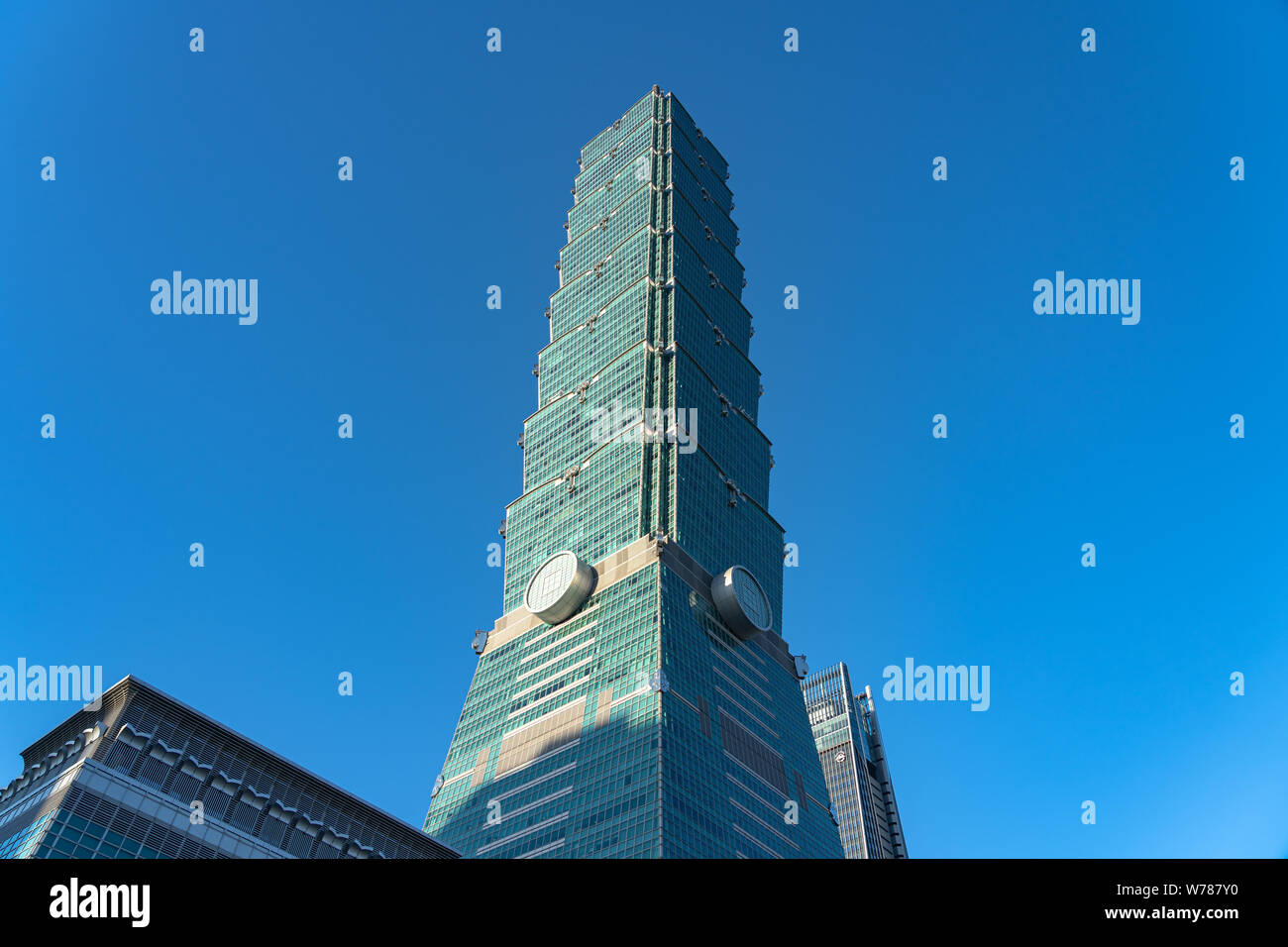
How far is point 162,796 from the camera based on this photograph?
2761 inches

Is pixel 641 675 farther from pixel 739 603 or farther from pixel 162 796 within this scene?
pixel 162 796

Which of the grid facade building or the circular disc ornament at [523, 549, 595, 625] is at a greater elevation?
the circular disc ornament at [523, 549, 595, 625]

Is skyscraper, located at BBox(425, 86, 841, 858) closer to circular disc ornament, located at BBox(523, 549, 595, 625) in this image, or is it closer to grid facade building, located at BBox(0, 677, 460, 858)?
circular disc ornament, located at BBox(523, 549, 595, 625)

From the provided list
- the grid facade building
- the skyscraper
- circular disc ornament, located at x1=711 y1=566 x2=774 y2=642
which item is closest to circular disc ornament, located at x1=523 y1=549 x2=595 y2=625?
the skyscraper

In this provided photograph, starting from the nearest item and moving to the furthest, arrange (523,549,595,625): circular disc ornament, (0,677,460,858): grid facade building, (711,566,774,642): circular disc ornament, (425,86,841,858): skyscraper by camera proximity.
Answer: (0,677,460,858): grid facade building
(425,86,841,858): skyscraper
(711,566,774,642): circular disc ornament
(523,549,595,625): circular disc ornament

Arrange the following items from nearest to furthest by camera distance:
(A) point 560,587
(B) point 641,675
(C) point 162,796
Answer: (C) point 162,796
(B) point 641,675
(A) point 560,587

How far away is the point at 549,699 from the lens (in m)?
158

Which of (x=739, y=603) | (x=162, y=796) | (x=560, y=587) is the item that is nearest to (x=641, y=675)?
(x=739, y=603)

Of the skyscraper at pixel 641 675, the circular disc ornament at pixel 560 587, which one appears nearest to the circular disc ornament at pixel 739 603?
the skyscraper at pixel 641 675

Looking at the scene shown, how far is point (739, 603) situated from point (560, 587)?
2846 cm

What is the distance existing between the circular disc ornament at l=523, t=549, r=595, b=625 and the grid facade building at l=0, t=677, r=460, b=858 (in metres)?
87.8

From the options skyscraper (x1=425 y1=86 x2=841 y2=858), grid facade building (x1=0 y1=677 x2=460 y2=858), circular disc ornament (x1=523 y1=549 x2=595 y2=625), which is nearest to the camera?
grid facade building (x1=0 y1=677 x2=460 y2=858)

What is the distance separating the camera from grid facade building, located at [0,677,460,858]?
6575cm
